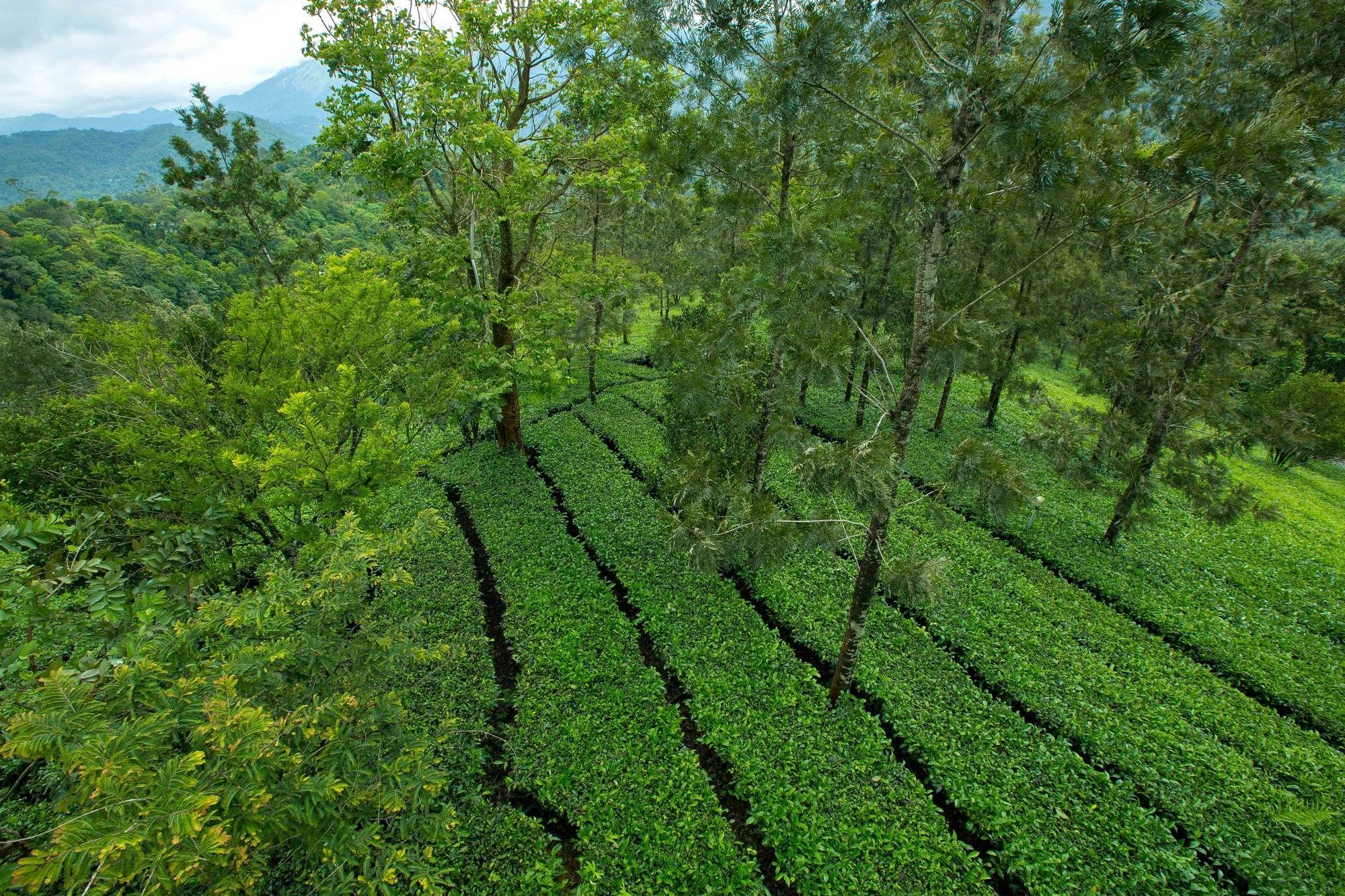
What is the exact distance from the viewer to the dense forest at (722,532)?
13.8 ft

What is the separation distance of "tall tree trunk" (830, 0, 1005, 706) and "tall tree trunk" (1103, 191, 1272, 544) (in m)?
9.58

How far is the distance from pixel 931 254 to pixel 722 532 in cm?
505

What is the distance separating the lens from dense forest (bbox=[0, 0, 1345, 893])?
4.20 meters

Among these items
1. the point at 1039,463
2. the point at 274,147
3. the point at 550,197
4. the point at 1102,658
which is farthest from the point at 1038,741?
the point at 274,147

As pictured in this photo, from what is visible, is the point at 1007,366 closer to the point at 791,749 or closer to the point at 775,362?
the point at 775,362

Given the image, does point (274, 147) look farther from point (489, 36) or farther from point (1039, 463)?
point (1039, 463)

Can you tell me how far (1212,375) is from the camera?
1261 cm

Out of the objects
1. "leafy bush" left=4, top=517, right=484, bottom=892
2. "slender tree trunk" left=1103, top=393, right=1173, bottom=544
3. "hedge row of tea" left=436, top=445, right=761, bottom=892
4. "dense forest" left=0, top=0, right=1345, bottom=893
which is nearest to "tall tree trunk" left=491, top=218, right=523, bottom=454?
"dense forest" left=0, top=0, right=1345, bottom=893

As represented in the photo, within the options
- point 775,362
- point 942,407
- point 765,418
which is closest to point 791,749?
point 765,418

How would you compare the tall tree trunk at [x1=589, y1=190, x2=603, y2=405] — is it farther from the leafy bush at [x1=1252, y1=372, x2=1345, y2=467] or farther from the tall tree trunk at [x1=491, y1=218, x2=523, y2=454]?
the leafy bush at [x1=1252, y1=372, x2=1345, y2=467]

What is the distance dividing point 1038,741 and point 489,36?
58.0 ft

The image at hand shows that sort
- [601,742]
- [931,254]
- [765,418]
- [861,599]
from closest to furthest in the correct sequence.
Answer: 1. [931,254]
2. [861,599]
3. [601,742]
4. [765,418]

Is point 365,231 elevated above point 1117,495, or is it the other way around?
point 365,231

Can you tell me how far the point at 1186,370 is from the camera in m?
12.0
